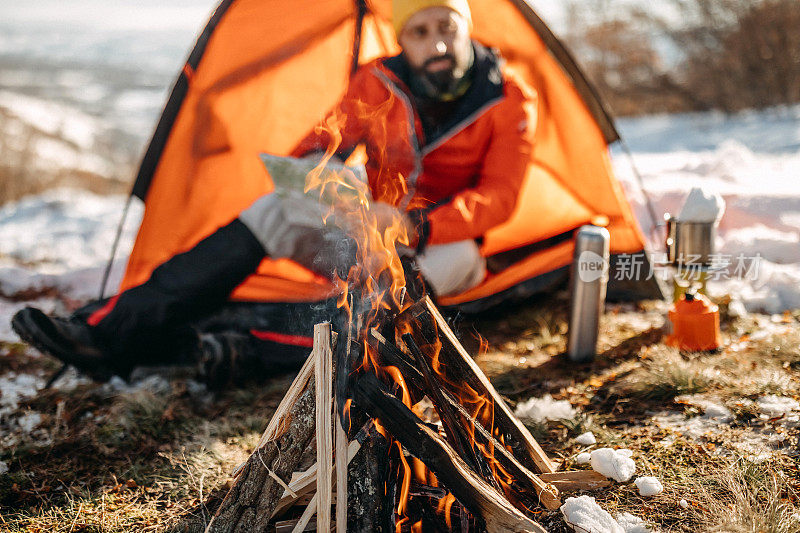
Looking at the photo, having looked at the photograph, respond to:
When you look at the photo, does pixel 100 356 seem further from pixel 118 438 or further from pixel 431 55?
pixel 431 55

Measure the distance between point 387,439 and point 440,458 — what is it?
0.16m

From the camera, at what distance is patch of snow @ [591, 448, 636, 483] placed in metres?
1.85

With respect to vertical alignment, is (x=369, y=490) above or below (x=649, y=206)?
below

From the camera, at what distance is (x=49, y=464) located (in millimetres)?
2197

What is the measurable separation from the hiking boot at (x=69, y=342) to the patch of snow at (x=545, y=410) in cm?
168

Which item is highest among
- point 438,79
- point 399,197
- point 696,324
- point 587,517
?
point 438,79

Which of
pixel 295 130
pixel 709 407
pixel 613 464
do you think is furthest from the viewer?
pixel 295 130

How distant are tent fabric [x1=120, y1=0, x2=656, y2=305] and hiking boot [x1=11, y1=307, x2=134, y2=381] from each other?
0.54 m

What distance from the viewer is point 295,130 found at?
3.56 metres

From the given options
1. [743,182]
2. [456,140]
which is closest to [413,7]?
[456,140]

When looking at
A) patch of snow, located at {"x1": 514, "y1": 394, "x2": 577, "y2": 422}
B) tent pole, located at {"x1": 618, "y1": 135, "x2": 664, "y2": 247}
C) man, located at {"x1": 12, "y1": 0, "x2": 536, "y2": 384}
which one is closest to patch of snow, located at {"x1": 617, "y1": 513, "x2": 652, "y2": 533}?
patch of snow, located at {"x1": 514, "y1": 394, "x2": 577, "y2": 422}

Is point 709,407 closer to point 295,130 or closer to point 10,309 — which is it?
point 295,130

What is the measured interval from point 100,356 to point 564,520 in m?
1.97

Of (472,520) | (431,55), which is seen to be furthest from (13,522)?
(431,55)
